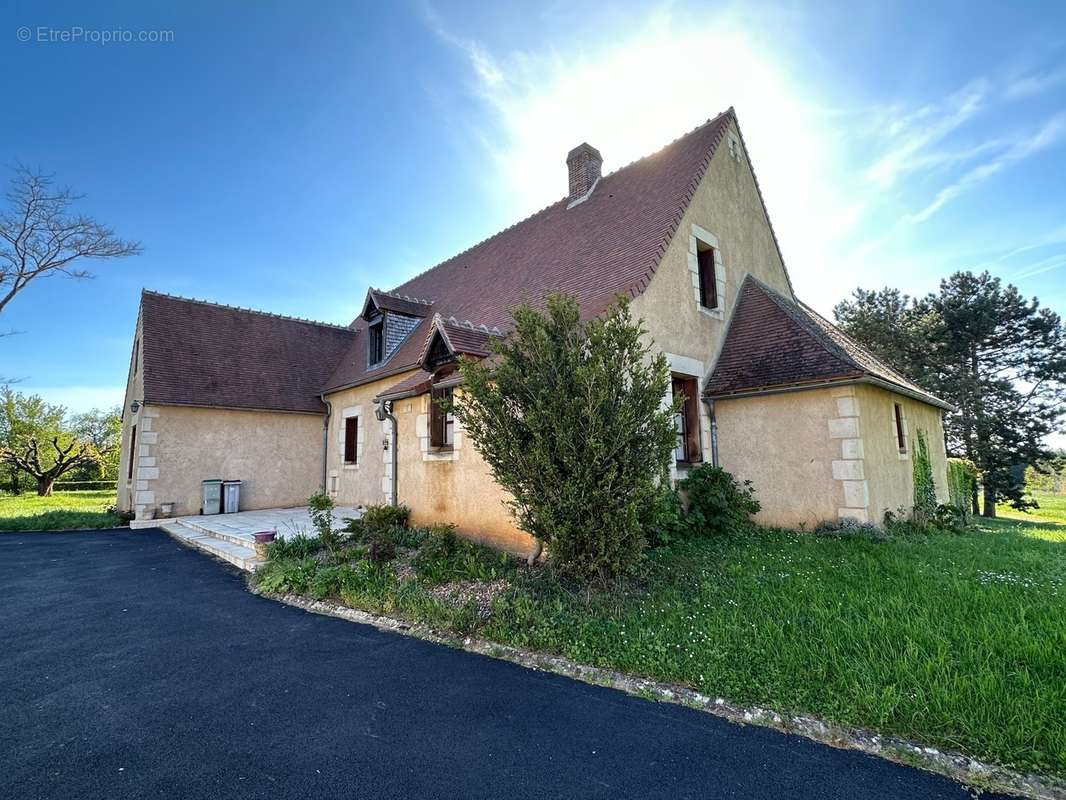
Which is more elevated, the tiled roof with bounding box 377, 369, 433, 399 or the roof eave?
the tiled roof with bounding box 377, 369, 433, 399

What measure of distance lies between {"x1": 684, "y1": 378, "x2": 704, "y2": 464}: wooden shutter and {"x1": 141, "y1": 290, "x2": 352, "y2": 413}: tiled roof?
436 inches

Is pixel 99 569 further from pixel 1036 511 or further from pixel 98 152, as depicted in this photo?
pixel 1036 511

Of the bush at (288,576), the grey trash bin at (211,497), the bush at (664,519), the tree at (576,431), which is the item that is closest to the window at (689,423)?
the bush at (664,519)

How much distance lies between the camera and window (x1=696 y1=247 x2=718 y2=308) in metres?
9.88

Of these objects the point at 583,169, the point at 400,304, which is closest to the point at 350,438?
the point at 400,304

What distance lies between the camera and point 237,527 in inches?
403

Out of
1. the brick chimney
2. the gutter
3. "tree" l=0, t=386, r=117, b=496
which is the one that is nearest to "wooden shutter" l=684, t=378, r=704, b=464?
the gutter

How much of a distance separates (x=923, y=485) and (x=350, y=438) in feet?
45.7

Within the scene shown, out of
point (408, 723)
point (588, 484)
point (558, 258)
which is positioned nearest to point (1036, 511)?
point (558, 258)

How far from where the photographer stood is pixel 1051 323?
19.4m

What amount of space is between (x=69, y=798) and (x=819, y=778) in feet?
12.1

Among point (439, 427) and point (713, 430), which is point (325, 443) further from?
point (713, 430)

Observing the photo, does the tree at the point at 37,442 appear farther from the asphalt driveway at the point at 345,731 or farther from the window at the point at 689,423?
the window at the point at 689,423

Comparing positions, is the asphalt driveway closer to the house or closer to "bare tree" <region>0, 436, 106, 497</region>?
the house
